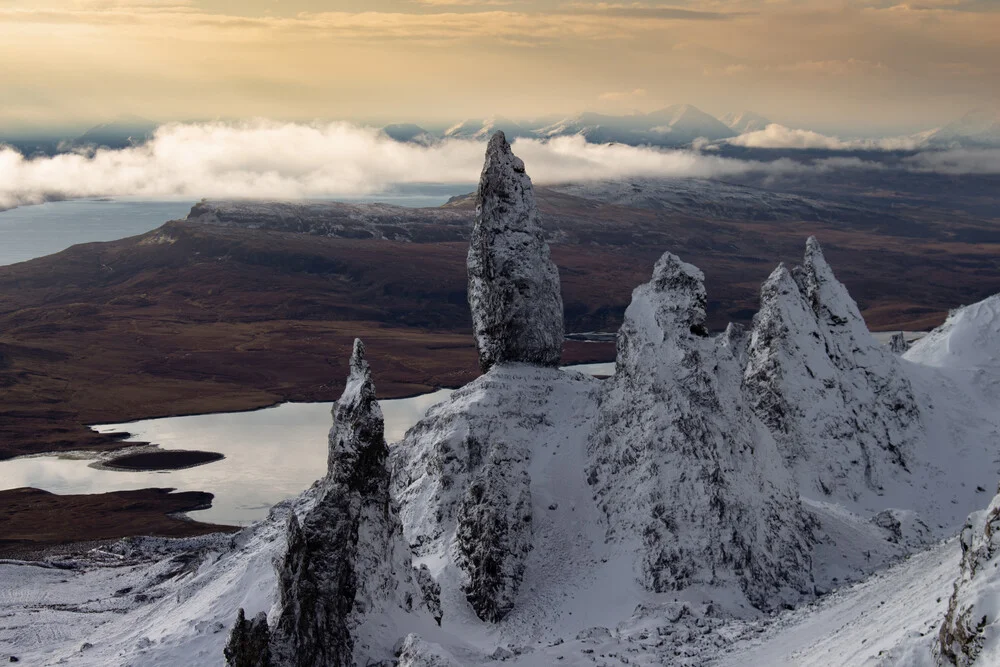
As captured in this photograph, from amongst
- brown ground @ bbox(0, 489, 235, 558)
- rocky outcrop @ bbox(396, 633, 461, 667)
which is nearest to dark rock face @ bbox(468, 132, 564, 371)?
rocky outcrop @ bbox(396, 633, 461, 667)

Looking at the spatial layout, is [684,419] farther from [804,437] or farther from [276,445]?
[276,445]

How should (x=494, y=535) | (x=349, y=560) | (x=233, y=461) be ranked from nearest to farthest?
(x=349, y=560)
(x=494, y=535)
(x=233, y=461)

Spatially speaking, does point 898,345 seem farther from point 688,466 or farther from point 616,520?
point 616,520

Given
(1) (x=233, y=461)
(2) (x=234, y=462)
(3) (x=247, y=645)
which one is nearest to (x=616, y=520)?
(3) (x=247, y=645)

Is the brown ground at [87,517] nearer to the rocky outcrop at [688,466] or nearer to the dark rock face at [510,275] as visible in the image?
the dark rock face at [510,275]

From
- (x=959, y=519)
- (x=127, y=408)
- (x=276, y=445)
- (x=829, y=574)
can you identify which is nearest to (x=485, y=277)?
(x=829, y=574)

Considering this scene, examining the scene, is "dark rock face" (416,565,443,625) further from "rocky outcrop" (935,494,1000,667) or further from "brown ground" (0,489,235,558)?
"brown ground" (0,489,235,558)
